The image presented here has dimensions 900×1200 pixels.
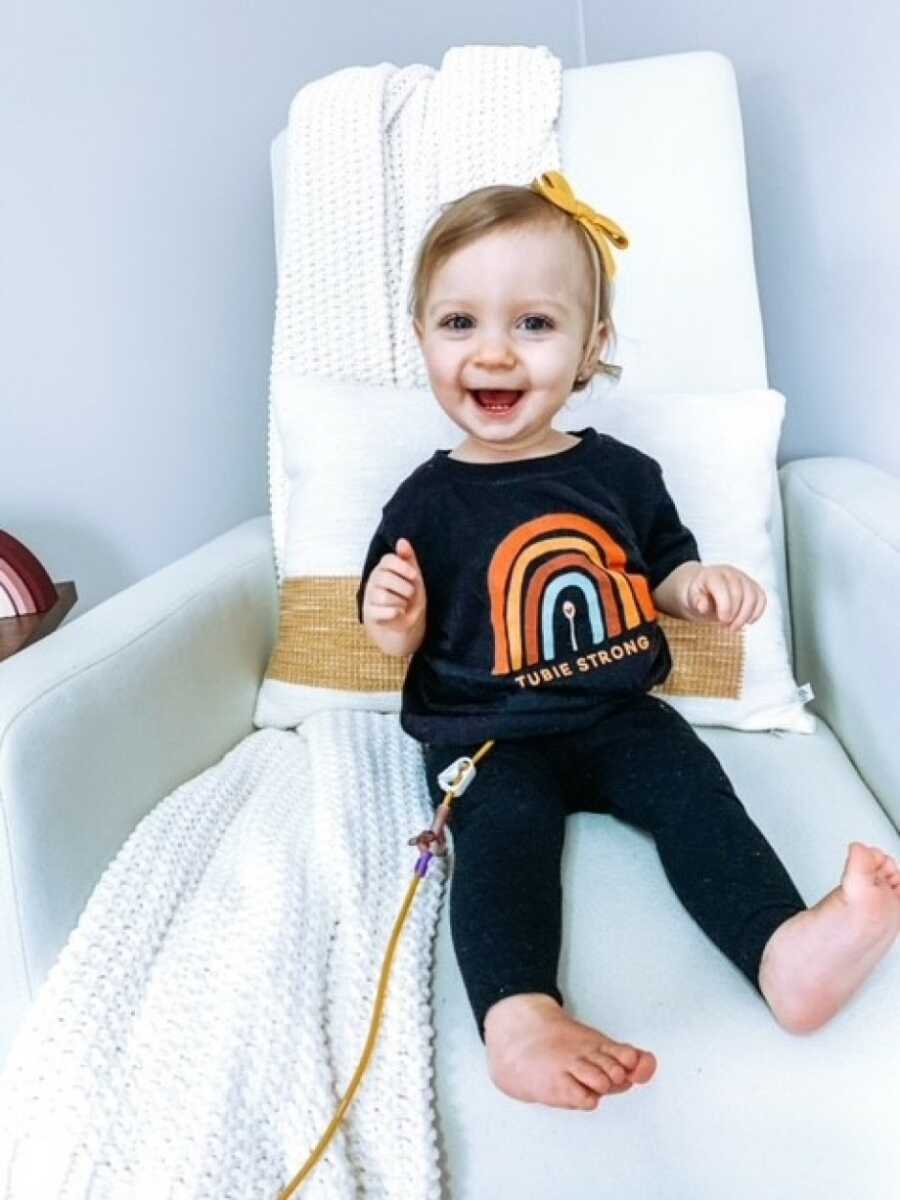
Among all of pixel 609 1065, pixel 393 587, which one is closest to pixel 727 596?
pixel 393 587

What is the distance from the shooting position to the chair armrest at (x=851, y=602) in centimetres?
84

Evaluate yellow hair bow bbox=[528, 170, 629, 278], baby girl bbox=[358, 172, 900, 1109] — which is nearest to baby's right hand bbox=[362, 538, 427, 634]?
baby girl bbox=[358, 172, 900, 1109]

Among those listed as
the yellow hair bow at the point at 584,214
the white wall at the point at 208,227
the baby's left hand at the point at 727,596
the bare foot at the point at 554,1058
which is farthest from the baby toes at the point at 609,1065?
the white wall at the point at 208,227

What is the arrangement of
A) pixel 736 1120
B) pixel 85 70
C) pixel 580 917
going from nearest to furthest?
pixel 736 1120, pixel 580 917, pixel 85 70

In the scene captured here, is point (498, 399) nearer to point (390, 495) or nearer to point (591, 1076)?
point (390, 495)

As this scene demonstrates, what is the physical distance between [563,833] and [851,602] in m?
0.32

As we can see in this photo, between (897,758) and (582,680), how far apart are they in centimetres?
23

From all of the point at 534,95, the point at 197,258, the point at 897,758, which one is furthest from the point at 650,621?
the point at 197,258

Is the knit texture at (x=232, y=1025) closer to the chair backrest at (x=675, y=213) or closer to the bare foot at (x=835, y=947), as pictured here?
the bare foot at (x=835, y=947)

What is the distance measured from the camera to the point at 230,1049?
0.60 m

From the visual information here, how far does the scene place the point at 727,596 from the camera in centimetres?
82

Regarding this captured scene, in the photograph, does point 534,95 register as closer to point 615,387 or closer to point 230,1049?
point 615,387

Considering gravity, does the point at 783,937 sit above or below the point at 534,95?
below

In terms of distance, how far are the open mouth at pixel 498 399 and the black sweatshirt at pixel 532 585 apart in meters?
0.06
